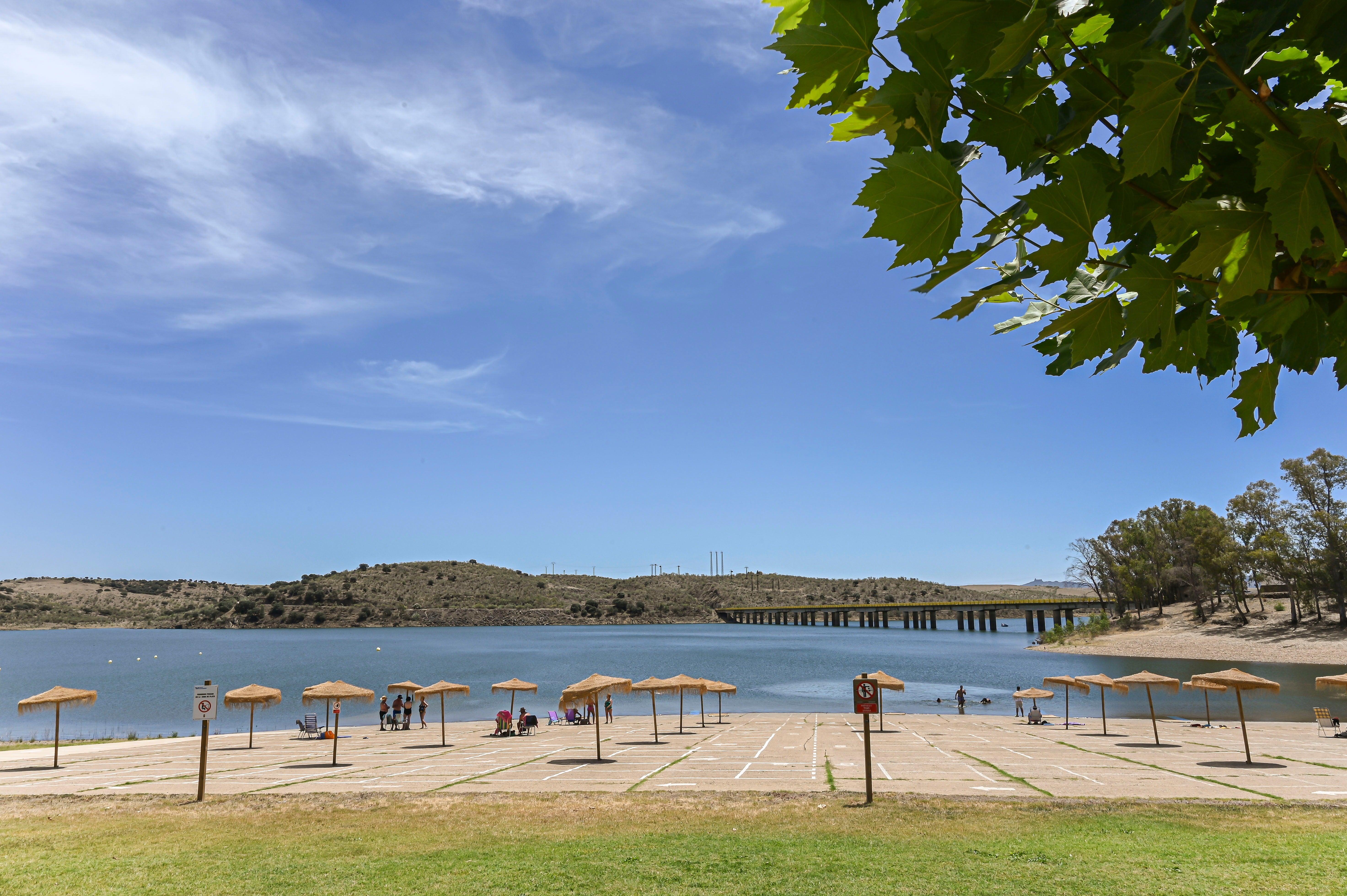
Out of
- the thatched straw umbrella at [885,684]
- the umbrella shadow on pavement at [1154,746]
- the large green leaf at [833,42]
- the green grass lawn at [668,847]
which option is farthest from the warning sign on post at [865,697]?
the thatched straw umbrella at [885,684]

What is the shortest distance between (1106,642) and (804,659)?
1512 inches

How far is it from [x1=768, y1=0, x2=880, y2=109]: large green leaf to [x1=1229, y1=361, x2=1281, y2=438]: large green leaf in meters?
1.61

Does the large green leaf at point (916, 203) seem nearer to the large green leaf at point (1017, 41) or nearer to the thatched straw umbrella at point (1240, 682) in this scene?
the large green leaf at point (1017, 41)

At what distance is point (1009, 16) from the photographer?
4.47 ft

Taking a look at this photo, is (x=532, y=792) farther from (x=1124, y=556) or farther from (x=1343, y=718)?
(x=1124, y=556)

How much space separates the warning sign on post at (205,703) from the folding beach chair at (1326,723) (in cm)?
3910

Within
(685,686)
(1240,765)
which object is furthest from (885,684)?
(1240,765)

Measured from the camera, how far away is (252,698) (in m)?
29.3

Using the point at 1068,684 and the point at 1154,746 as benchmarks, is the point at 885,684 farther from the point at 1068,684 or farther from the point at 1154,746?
the point at 1154,746

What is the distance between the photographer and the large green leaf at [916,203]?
4.26 ft

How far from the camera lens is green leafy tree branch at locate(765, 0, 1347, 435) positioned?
132 cm

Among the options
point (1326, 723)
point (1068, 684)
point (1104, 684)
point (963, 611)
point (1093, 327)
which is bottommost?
point (963, 611)

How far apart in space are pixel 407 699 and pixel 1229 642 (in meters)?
85.5

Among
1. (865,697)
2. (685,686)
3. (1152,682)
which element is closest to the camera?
(865,697)
